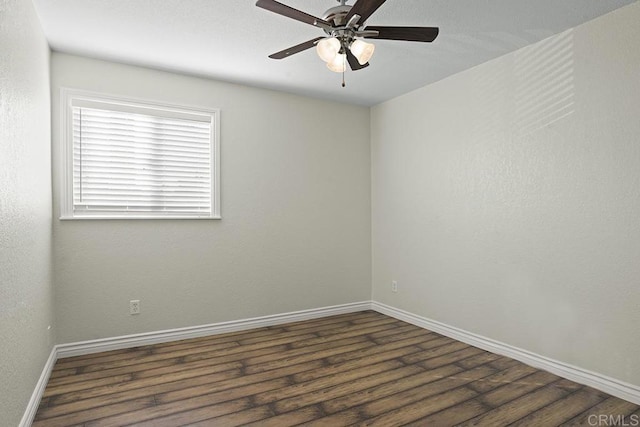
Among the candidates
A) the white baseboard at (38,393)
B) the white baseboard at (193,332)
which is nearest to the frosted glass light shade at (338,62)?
the white baseboard at (38,393)

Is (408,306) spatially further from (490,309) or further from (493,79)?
(493,79)

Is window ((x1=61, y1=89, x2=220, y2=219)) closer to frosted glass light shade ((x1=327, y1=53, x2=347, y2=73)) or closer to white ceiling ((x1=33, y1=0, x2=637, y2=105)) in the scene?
white ceiling ((x1=33, y1=0, x2=637, y2=105))

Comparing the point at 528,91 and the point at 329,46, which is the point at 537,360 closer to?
the point at 528,91

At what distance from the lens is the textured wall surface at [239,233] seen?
3184 mm

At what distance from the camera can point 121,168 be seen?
3.31 m

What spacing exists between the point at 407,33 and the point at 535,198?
1716mm

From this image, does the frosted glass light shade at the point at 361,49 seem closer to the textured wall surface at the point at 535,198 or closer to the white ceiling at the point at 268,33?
the white ceiling at the point at 268,33

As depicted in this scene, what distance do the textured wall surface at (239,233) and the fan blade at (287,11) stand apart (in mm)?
1971

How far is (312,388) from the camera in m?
2.59

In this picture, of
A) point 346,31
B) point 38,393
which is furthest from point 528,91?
point 38,393

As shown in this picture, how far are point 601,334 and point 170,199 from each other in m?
3.56

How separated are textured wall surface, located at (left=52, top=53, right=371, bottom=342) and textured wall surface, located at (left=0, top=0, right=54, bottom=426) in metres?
0.38

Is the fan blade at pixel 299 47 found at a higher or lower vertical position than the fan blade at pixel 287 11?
lower

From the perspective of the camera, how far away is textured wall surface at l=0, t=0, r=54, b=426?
172cm
